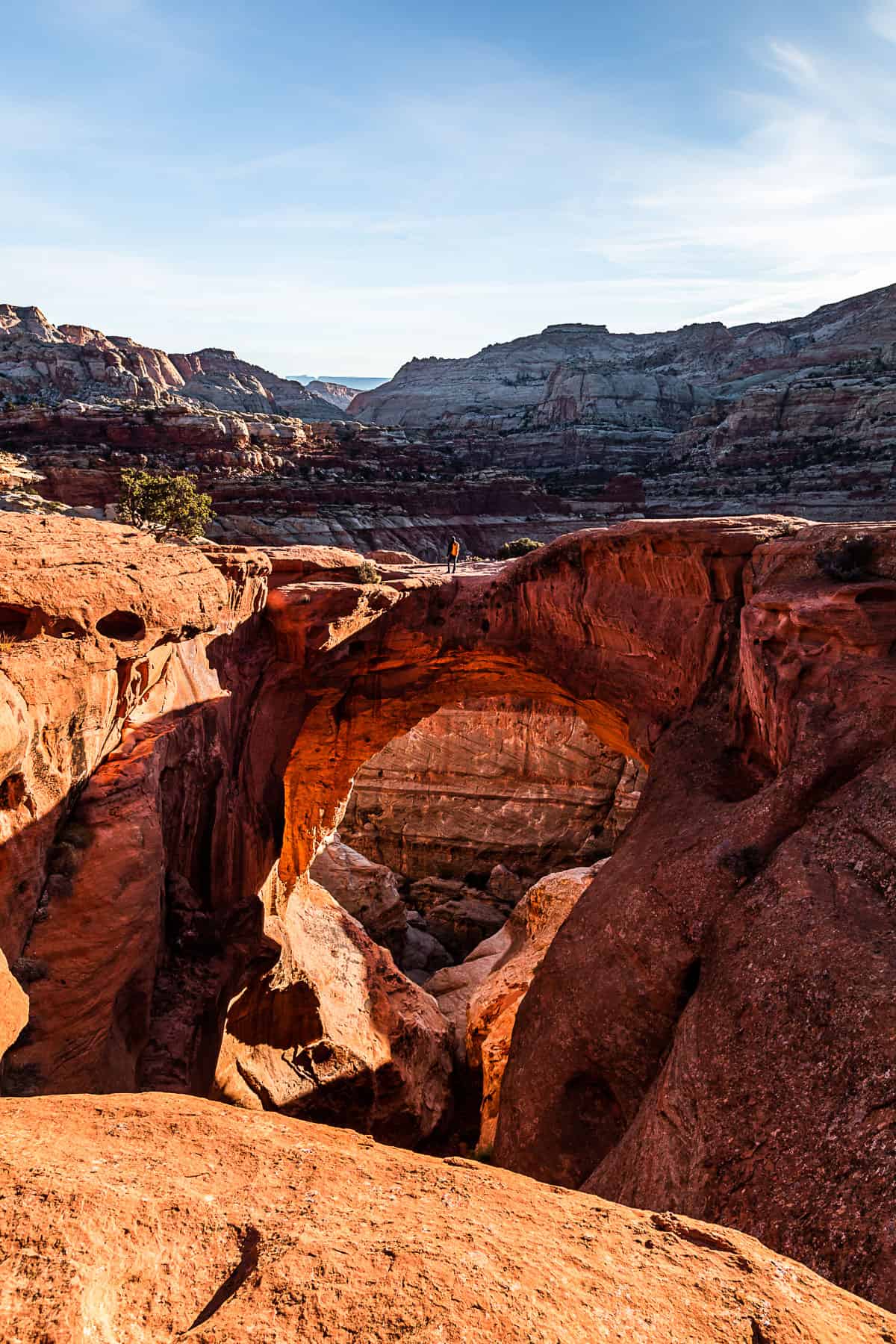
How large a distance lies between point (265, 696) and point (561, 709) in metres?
15.6

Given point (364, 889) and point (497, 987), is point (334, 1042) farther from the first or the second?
point (364, 889)

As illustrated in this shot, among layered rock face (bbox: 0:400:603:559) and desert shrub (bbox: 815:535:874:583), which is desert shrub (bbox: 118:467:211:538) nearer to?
layered rock face (bbox: 0:400:603:559)

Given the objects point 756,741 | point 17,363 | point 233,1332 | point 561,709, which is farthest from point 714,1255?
point 17,363

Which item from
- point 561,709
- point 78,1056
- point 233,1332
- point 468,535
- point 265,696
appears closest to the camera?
point 233,1332

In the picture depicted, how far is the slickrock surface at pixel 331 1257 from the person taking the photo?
2768 millimetres

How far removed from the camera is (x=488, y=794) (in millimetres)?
29672

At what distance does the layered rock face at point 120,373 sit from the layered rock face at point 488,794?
6934 centimetres

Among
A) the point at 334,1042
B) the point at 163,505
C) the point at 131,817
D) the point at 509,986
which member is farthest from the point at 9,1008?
the point at 163,505

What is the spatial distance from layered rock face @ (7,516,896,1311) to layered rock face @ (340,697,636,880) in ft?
44.0

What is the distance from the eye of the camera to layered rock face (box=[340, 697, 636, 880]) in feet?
94.0

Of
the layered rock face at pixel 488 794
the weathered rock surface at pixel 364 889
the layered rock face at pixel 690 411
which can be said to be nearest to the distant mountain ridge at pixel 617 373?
the layered rock face at pixel 690 411

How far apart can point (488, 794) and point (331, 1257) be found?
2680cm

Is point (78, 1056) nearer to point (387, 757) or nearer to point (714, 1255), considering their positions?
point (714, 1255)

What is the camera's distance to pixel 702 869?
8.37 meters
